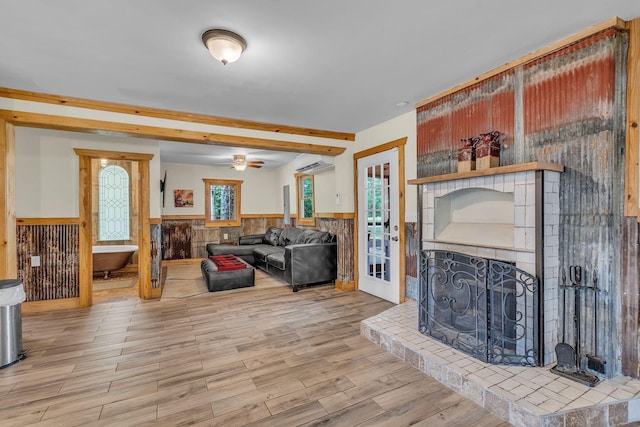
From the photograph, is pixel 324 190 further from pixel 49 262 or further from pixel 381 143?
pixel 49 262

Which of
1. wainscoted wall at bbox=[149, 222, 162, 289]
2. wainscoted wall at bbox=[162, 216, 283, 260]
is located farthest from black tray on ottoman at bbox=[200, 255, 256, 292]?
wainscoted wall at bbox=[162, 216, 283, 260]

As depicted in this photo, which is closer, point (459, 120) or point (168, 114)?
point (459, 120)

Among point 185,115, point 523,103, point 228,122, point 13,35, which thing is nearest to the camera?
point 13,35

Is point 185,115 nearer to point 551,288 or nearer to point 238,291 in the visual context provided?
point 238,291

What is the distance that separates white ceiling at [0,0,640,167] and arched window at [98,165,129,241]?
13.4 feet

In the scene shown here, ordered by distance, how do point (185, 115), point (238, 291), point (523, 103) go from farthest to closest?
1. point (238, 291)
2. point (185, 115)
3. point (523, 103)

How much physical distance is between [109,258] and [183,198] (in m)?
2.46

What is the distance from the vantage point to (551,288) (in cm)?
221

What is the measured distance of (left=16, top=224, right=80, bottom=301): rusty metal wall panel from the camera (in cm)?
388

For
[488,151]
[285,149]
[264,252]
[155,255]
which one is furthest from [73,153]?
[488,151]

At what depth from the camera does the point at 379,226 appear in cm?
446

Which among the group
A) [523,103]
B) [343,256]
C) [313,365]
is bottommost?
[313,365]

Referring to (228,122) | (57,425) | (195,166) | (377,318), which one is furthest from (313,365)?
(195,166)

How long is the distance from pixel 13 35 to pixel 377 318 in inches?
150
